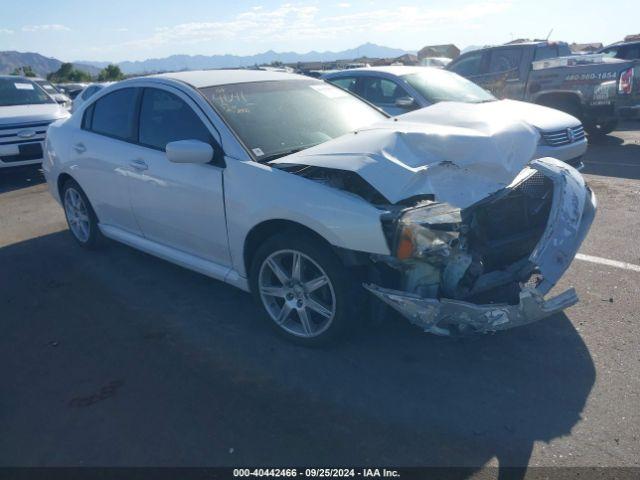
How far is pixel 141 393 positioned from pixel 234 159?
1662mm

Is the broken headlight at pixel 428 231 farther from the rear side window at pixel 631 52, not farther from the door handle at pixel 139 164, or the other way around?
the rear side window at pixel 631 52

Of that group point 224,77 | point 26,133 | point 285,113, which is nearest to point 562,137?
point 285,113

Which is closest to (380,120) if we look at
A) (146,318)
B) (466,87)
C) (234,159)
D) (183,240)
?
(234,159)

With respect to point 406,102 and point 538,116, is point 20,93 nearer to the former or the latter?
point 406,102

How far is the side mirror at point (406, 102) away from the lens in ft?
25.2

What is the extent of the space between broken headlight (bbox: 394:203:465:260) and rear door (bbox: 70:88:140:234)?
265 cm

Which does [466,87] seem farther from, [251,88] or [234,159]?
[234,159]

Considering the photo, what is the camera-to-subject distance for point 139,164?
4.66 m

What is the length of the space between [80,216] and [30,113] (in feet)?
16.2

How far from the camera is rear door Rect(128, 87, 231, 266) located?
13.5ft

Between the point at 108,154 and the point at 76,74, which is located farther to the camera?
the point at 76,74

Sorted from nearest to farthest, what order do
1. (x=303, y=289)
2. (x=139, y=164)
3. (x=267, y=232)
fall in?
(x=303, y=289) < (x=267, y=232) < (x=139, y=164)

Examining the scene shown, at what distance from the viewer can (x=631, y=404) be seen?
3.11 m

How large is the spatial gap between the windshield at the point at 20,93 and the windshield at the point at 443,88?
7104 millimetres
